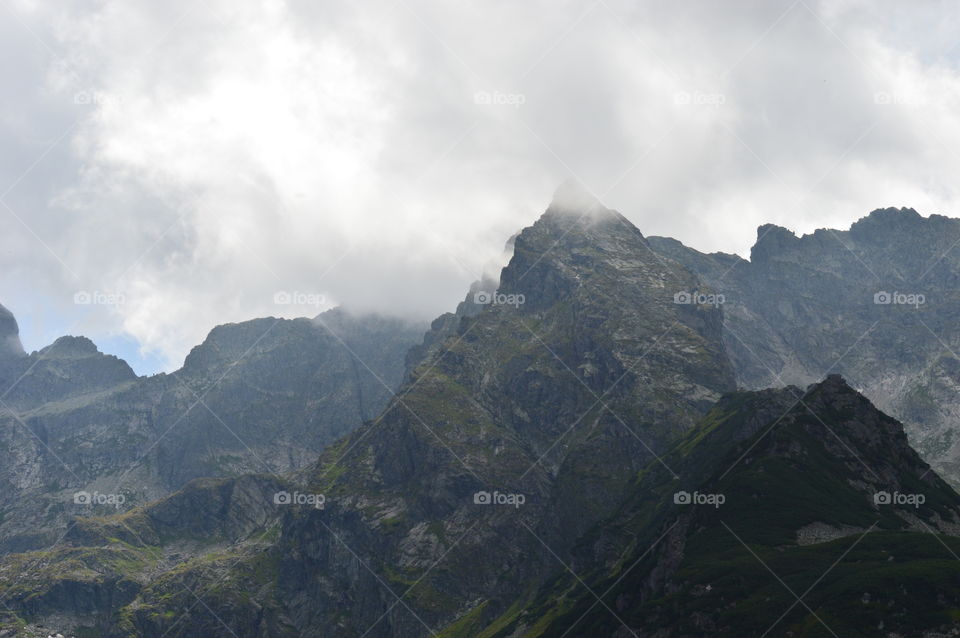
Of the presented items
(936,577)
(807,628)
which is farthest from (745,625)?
(936,577)

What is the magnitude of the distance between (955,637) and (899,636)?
32.2ft

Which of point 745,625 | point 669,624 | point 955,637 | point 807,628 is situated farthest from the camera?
point 669,624

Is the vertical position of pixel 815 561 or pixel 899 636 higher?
pixel 815 561

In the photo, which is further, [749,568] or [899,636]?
[749,568]

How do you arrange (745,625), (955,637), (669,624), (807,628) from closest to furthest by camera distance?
(955,637) → (807,628) → (745,625) → (669,624)

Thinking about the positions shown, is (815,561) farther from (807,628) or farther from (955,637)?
(955,637)

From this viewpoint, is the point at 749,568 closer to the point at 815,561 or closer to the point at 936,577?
the point at 815,561

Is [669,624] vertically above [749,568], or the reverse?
[749,568]

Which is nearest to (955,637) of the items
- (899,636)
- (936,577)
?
(899,636)

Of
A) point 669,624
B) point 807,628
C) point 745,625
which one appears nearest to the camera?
point 807,628

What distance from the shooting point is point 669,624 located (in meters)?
192

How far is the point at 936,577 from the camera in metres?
166

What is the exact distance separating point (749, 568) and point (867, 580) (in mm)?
30794

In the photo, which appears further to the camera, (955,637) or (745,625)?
(745,625)
